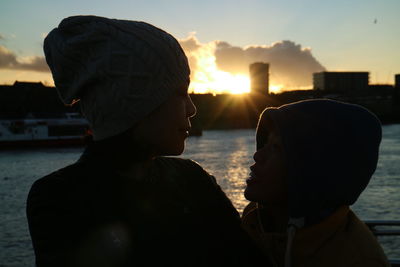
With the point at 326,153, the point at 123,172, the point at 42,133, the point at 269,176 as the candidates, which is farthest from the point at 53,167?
the point at 326,153

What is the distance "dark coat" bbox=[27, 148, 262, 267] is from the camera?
1.10 meters

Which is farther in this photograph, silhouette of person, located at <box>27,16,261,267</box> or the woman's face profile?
the woman's face profile

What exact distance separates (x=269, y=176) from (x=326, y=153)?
26 centimetres

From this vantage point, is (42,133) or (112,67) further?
(42,133)

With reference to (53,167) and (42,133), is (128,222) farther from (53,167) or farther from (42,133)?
(42,133)

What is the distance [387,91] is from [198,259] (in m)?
156

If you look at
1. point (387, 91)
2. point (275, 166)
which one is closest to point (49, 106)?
point (275, 166)

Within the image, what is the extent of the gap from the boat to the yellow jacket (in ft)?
133

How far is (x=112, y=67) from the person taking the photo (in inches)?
47.0

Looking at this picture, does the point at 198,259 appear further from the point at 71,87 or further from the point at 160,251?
the point at 71,87

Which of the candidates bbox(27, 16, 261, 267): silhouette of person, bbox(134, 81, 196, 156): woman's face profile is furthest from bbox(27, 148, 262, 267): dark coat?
bbox(134, 81, 196, 156): woman's face profile

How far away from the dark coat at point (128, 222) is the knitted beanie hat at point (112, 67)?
15cm

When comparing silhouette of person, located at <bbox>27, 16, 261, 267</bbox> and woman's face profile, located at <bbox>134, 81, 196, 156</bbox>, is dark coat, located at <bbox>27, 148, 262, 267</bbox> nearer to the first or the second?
silhouette of person, located at <bbox>27, 16, 261, 267</bbox>

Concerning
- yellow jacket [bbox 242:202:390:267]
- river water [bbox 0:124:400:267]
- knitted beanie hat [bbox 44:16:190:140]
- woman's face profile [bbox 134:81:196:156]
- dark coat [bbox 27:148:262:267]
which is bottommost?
river water [bbox 0:124:400:267]
